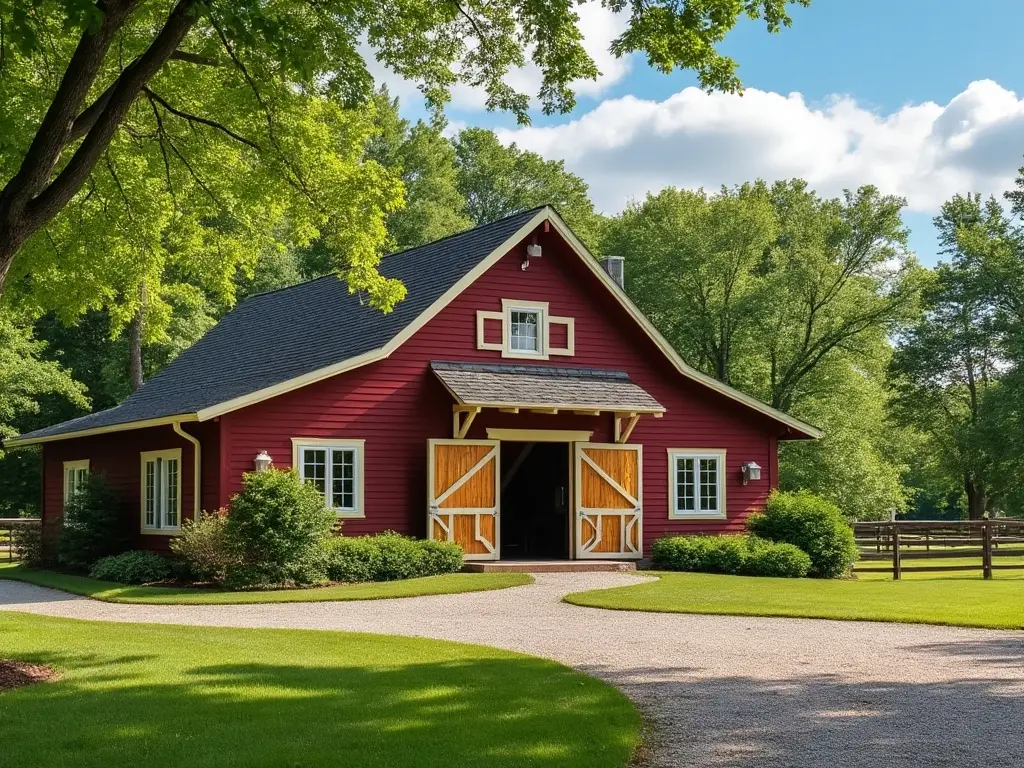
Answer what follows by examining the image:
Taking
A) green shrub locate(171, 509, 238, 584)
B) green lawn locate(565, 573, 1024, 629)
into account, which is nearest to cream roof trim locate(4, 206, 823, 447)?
green shrub locate(171, 509, 238, 584)

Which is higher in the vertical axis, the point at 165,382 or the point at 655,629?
the point at 165,382

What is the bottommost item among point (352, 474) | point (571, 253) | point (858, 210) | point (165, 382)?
point (352, 474)

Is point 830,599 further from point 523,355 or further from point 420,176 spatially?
point 420,176

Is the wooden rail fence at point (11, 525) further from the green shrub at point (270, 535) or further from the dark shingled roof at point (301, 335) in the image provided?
the green shrub at point (270, 535)

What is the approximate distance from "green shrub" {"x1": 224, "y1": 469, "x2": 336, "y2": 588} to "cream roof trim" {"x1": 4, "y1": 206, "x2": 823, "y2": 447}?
1.52 metres

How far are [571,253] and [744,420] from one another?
17.3ft

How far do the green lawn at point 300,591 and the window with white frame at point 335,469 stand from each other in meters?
2.26

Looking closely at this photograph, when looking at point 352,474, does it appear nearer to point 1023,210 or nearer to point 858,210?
point 858,210

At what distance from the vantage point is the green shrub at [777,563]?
2230cm

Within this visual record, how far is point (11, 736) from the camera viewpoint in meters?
7.62

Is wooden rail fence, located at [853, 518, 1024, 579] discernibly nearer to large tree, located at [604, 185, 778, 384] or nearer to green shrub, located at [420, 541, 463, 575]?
green shrub, located at [420, 541, 463, 575]

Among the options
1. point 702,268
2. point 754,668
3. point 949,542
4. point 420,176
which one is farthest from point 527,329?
point 420,176

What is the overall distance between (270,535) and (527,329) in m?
7.04

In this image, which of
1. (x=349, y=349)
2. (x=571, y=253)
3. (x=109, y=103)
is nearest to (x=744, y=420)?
(x=571, y=253)
